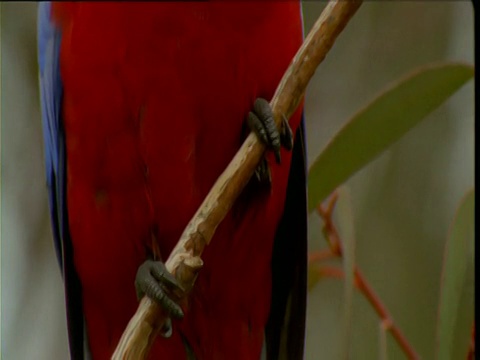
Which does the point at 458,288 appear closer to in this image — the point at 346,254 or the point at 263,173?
the point at 346,254

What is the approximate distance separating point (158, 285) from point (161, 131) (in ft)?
0.43

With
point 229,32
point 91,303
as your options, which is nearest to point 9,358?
point 91,303

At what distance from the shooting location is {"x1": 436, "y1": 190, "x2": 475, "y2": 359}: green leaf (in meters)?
0.67

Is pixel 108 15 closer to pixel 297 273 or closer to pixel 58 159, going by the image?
pixel 58 159

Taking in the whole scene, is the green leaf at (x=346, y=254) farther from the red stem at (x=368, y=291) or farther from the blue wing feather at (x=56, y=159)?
the blue wing feather at (x=56, y=159)

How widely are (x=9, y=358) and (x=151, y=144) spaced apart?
9.0 inches

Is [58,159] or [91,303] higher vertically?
[58,159]

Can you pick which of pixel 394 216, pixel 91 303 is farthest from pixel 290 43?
pixel 91 303

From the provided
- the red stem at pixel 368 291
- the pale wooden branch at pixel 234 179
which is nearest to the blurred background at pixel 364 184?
the red stem at pixel 368 291

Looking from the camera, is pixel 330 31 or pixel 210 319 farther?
pixel 210 319

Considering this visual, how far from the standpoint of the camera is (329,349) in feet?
2.24

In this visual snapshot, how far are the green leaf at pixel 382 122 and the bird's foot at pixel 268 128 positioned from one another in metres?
0.07

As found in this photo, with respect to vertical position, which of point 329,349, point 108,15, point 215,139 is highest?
point 108,15

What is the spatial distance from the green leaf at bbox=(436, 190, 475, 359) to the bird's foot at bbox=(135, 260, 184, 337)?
0.80 ft
